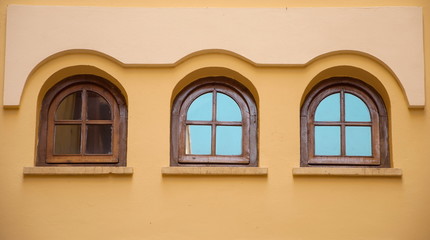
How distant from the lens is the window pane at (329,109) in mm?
6801

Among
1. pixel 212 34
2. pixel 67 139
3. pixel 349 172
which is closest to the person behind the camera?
pixel 349 172

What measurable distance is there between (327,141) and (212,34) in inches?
58.6

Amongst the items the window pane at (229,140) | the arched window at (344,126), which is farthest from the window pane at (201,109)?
the arched window at (344,126)

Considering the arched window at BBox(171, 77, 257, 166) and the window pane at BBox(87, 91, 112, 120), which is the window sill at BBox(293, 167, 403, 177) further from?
the window pane at BBox(87, 91, 112, 120)

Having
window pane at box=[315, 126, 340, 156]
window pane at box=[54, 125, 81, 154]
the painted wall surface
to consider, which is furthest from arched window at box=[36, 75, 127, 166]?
window pane at box=[315, 126, 340, 156]

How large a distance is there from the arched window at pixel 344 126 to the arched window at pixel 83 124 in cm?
178

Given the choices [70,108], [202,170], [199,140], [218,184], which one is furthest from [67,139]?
[218,184]

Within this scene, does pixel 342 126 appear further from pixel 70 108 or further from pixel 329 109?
pixel 70 108

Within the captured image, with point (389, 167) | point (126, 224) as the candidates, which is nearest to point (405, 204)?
point (389, 167)

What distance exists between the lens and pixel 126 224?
6422 mm

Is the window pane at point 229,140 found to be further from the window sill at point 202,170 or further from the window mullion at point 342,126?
the window mullion at point 342,126

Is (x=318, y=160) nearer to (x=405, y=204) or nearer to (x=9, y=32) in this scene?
(x=405, y=204)

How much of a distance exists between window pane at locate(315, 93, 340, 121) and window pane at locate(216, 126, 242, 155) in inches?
30.6

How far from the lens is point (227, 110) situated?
22.4ft
